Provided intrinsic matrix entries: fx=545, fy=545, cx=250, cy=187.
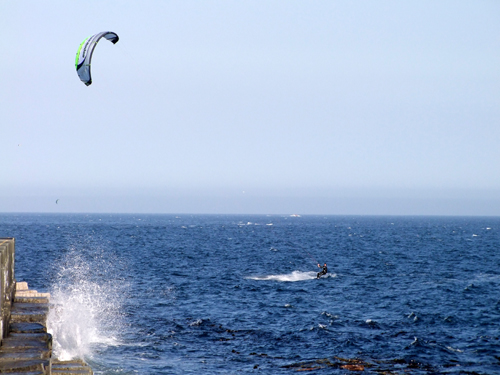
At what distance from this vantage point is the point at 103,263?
68625 millimetres

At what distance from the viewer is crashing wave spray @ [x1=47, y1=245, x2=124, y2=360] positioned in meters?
27.4

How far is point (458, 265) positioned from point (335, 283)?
25.1 metres

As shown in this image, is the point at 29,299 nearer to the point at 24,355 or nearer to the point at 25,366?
the point at 24,355

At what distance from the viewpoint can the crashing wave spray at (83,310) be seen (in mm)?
27359

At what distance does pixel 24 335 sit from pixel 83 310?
24.3 m

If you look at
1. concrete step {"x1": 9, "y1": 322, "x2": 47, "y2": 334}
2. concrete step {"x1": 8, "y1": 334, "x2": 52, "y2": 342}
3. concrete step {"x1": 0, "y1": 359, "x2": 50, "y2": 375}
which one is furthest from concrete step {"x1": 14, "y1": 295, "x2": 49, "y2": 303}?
concrete step {"x1": 0, "y1": 359, "x2": 50, "y2": 375}

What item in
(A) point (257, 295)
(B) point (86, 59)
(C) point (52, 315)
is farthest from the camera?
(A) point (257, 295)

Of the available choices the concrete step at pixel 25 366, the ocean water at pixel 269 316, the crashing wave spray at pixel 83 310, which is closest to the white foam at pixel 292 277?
the ocean water at pixel 269 316

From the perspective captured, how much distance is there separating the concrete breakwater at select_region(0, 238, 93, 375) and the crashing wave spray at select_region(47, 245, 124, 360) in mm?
9505

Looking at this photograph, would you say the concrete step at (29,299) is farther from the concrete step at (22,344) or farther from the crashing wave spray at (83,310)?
the crashing wave spray at (83,310)

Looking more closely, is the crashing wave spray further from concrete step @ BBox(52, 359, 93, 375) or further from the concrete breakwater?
concrete step @ BBox(52, 359, 93, 375)

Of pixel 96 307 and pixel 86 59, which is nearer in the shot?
pixel 86 59

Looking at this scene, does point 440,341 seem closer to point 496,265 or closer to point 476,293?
point 476,293

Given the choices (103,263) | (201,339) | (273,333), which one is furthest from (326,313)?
(103,263)
